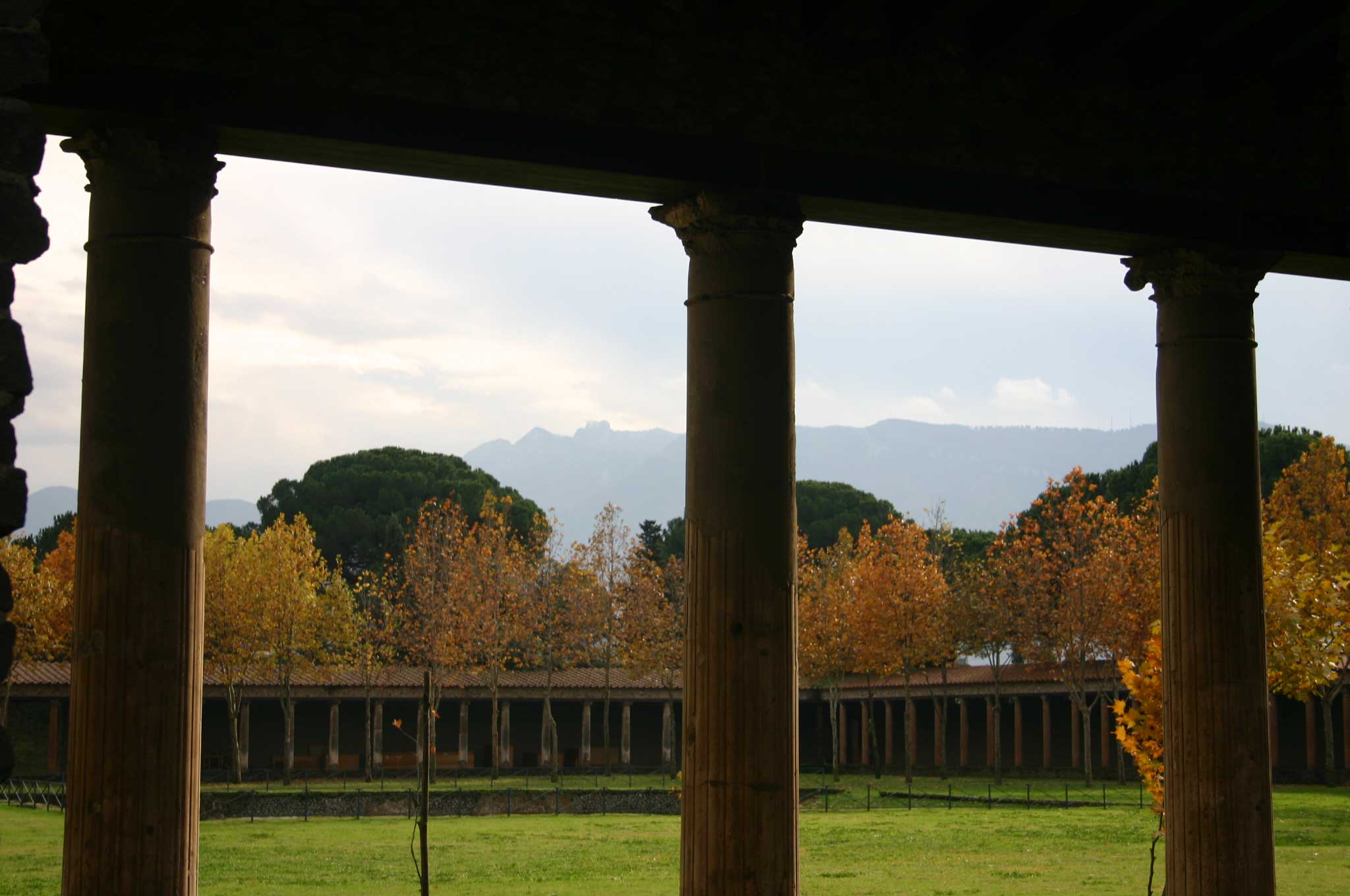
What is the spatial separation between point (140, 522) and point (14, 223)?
3809mm

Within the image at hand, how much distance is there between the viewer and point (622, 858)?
25.5 meters

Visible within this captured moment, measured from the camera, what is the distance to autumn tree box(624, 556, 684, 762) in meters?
52.5

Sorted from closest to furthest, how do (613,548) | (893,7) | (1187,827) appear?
(893,7) → (1187,827) → (613,548)

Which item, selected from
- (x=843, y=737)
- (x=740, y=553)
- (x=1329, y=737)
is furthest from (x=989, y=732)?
(x=740, y=553)

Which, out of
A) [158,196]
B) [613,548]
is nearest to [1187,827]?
[158,196]

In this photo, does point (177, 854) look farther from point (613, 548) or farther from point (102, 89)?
point (613, 548)

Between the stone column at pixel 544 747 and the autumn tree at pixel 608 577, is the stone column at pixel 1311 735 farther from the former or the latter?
the stone column at pixel 544 747

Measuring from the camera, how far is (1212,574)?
10461mm

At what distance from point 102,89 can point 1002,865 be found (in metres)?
19.3

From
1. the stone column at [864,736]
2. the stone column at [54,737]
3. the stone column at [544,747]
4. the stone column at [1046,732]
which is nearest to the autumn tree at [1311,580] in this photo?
the stone column at [1046,732]

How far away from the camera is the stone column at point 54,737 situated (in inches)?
1865

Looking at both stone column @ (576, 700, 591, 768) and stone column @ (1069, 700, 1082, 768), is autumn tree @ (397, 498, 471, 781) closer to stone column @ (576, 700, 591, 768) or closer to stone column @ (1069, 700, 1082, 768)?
stone column @ (576, 700, 591, 768)

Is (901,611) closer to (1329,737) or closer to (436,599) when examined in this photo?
(1329,737)

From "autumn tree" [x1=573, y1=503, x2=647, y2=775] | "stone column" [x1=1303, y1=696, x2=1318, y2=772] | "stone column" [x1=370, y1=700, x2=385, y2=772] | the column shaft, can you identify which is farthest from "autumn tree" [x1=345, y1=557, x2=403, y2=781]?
"stone column" [x1=1303, y1=696, x2=1318, y2=772]
